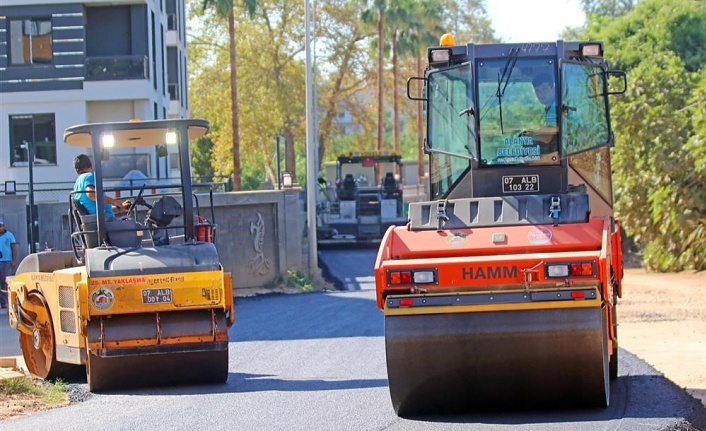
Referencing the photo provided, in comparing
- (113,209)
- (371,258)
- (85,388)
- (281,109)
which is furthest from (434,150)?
(281,109)

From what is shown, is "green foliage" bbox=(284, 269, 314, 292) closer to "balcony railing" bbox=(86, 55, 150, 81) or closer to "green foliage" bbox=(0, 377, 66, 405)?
"balcony railing" bbox=(86, 55, 150, 81)

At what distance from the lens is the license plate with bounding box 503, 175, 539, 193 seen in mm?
11070

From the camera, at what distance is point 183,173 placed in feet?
39.2

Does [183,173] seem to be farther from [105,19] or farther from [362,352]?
[105,19]

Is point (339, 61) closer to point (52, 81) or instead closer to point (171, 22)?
point (171, 22)

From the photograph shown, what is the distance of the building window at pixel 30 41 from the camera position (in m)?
36.1

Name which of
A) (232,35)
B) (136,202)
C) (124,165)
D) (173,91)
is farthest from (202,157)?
(136,202)

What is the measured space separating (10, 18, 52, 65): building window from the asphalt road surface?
23.2 meters

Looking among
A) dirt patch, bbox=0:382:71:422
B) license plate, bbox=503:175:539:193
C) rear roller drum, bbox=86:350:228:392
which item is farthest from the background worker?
license plate, bbox=503:175:539:193

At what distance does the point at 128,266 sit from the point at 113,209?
1.27 m

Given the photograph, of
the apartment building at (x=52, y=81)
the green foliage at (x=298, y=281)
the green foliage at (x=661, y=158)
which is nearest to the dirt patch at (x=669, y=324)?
the green foliage at (x=661, y=158)

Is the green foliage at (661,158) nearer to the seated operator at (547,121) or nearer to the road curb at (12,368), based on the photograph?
the seated operator at (547,121)

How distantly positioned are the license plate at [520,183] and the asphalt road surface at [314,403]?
1974mm

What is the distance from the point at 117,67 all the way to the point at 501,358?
29016 mm
